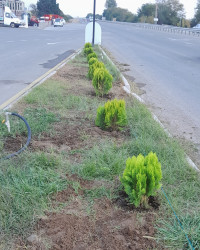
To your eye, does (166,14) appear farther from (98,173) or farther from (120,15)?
(98,173)

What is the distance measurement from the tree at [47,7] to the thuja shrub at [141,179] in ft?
321

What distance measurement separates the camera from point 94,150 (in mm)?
3936

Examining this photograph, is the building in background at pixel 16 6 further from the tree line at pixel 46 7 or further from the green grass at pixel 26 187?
the green grass at pixel 26 187

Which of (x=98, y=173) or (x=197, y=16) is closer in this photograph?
(x=98, y=173)

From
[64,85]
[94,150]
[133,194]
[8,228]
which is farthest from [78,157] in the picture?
[64,85]

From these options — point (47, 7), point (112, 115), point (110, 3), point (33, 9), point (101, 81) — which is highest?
point (110, 3)

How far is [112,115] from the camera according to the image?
184 inches

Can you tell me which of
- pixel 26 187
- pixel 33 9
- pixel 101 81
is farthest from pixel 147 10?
pixel 26 187

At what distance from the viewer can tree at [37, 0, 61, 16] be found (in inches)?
3698

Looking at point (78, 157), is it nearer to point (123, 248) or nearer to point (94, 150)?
point (94, 150)

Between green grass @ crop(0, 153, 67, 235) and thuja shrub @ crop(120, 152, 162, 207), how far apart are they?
668mm

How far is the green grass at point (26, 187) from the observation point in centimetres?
264

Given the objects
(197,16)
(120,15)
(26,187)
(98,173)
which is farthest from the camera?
(120,15)

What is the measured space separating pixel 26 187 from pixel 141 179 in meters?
1.02
